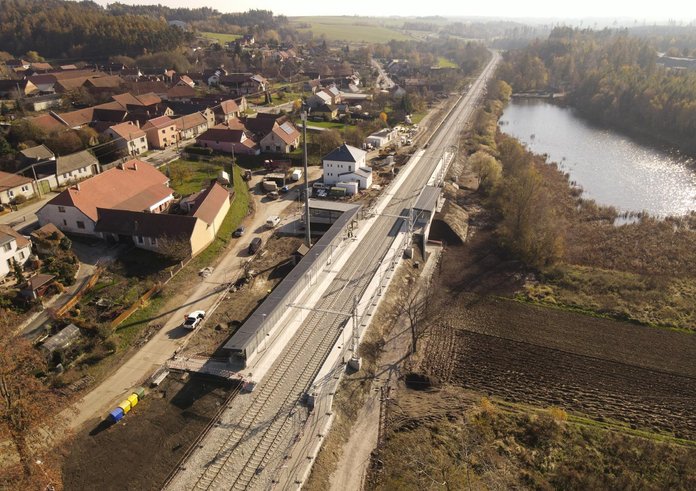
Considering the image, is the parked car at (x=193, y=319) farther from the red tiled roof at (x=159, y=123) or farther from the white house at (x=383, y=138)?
the white house at (x=383, y=138)

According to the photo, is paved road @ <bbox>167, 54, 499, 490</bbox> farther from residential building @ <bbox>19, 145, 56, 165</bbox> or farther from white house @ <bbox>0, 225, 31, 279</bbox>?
residential building @ <bbox>19, 145, 56, 165</bbox>

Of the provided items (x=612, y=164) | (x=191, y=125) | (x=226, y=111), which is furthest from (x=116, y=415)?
(x=612, y=164)

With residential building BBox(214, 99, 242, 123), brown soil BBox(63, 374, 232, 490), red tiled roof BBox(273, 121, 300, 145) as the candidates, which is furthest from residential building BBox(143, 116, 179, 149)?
brown soil BBox(63, 374, 232, 490)

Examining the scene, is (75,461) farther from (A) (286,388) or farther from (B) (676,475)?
(B) (676,475)

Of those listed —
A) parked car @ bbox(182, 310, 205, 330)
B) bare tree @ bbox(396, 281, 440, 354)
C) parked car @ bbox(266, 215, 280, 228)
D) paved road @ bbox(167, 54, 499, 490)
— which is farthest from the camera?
parked car @ bbox(266, 215, 280, 228)

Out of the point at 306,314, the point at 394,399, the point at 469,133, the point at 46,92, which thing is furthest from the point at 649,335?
the point at 46,92

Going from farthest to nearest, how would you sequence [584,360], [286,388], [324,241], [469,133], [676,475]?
[469,133] → [324,241] → [584,360] → [286,388] → [676,475]
